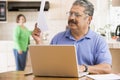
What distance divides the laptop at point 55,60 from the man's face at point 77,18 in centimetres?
49

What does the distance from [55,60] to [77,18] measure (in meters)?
0.58

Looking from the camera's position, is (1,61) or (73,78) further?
(1,61)

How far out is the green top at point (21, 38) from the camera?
572 centimetres

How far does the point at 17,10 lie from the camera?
677 cm

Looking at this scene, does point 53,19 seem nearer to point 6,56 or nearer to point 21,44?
point 21,44

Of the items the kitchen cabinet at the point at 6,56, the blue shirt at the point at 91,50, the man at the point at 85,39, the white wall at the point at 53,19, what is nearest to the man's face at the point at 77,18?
the man at the point at 85,39

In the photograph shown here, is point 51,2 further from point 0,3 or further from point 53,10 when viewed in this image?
point 0,3

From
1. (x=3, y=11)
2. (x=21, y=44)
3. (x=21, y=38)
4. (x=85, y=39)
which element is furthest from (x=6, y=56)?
(x=85, y=39)

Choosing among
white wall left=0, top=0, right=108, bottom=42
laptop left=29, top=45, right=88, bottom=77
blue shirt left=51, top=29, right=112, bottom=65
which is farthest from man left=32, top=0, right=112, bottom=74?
white wall left=0, top=0, right=108, bottom=42

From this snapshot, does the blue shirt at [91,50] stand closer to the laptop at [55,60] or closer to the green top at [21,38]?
the laptop at [55,60]

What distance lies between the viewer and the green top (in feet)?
18.8

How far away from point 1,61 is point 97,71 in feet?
14.8

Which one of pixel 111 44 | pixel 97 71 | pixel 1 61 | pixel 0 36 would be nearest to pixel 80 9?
pixel 97 71

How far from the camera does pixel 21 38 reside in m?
5.76
